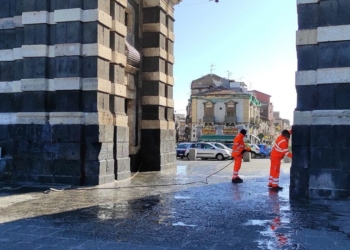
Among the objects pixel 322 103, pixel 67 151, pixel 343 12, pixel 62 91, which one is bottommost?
pixel 67 151

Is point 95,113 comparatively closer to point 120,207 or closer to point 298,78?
point 120,207

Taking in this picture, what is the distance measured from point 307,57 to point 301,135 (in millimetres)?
1885

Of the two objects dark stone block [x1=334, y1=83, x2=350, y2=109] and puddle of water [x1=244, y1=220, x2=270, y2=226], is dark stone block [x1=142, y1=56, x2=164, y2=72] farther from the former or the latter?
puddle of water [x1=244, y1=220, x2=270, y2=226]

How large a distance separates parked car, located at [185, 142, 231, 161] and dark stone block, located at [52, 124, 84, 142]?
21178 millimetres

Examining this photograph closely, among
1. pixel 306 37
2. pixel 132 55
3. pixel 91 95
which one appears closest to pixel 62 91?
pixel 91 95

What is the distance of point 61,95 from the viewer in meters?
11.6

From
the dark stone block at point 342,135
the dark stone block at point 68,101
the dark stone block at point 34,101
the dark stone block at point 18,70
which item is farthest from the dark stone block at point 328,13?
the dark stone block at point 18,70

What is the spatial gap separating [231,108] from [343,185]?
49.9 meters

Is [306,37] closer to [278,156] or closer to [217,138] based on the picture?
[278,156]

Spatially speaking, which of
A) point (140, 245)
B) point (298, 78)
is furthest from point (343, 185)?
point (140, 245)

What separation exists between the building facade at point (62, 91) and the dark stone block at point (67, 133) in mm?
28

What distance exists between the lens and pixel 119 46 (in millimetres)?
12773

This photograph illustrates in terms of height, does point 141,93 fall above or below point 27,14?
below

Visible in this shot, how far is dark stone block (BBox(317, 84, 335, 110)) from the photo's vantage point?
9312 mm
